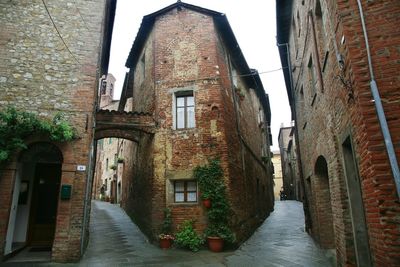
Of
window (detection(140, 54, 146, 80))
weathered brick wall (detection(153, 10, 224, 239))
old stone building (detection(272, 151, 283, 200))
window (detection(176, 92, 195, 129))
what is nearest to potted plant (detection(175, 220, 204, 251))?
weathered brick wall (detection(153, 10, 224, 239))

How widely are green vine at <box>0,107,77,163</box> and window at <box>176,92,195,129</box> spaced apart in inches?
150

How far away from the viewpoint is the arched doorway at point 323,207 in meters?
8.55

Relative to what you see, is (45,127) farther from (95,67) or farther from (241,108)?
(241,108)

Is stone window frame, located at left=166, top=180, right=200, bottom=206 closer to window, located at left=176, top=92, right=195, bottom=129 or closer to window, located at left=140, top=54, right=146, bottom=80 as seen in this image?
window, located at left=176, top=92, right=195, bottom=129

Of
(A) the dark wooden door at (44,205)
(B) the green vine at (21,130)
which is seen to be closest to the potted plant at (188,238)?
(A) the dark wooden door at (44,205)

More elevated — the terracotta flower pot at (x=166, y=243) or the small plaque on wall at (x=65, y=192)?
the small plaque on wall at (x=65, y=192)

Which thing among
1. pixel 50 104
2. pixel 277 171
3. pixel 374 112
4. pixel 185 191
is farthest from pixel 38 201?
pixel 277 171

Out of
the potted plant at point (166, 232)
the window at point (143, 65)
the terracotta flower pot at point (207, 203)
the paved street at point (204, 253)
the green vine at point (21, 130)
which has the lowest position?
the paved street at point (204, 253)

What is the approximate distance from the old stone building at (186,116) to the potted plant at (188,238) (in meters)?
0.23

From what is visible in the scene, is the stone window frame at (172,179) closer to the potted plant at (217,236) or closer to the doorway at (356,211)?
the potted plant at (217,236)

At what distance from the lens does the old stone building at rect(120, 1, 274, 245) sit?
9.68 meters

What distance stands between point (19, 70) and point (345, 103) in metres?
8.60

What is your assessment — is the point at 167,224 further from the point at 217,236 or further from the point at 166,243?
the point at 217,236

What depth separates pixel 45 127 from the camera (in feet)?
24.7
